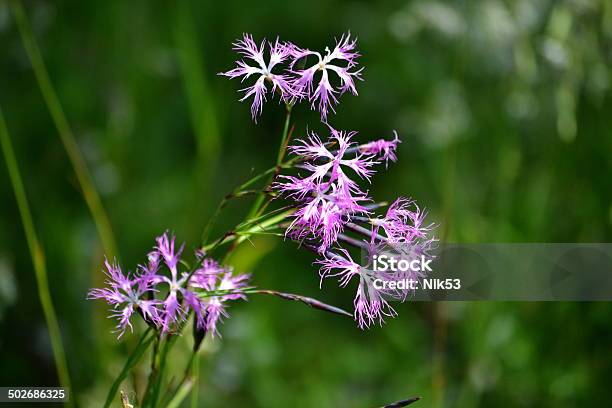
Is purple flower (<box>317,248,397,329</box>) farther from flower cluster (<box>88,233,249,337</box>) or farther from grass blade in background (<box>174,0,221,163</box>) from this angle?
grass blade in background (<box>174,0,221,163</box>)

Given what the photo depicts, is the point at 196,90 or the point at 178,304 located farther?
the point at 196,90

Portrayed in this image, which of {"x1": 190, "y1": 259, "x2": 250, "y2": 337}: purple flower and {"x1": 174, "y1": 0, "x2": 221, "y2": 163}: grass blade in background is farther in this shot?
{"x1": 174, "y1": 0, "x2": 221, "y2": 163}: grass blade in background

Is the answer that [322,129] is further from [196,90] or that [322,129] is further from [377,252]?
[377,252]

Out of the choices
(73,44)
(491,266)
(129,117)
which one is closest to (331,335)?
(491,266)

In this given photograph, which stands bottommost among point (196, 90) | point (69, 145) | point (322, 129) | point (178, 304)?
point (178, 304)

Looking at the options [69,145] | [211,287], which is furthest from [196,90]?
[211,287]

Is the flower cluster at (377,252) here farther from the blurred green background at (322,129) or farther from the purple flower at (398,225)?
the blurred green background at (322,129)

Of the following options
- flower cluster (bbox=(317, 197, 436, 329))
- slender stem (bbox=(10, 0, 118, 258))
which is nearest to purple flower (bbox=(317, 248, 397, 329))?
flower cluster (bbox=(317, 197, 436, 329))

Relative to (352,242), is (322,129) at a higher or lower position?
higher

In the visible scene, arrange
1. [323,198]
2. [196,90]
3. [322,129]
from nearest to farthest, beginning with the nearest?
[323,198] < [196,90] < [322,129]

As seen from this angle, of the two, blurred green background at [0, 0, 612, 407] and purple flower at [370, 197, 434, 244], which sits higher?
blurred green background at [0, 0, 612, 407]
